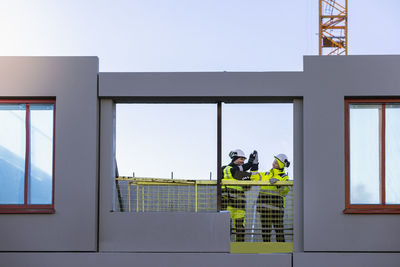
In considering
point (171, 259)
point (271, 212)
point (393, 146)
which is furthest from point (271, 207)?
point (393, 146)

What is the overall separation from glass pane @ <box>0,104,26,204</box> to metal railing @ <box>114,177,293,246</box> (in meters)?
1.47

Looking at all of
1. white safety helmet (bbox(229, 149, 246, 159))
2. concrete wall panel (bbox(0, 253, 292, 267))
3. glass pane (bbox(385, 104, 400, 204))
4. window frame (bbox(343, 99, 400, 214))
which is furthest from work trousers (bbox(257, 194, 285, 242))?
glass pane (bbox(385, 104, 400, 204))

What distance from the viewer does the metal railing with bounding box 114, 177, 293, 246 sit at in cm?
892

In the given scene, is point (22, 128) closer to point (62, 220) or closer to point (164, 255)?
point (62, 220)

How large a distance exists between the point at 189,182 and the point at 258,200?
1210 millimetres

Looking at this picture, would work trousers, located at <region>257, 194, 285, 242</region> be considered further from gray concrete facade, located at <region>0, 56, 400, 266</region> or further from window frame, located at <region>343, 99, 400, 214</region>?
window frame, located at <region>343, 99, 400, 214</region>

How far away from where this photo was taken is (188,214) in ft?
27.6

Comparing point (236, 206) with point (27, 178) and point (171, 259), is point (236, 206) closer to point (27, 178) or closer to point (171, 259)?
point (171, 259)

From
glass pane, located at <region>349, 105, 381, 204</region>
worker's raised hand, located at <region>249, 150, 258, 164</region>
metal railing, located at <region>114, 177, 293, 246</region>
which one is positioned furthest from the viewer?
worker's raised hand, located at <region>249, 150, 258, 164</region>

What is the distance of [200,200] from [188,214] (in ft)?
2.04

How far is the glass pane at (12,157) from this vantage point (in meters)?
8.49

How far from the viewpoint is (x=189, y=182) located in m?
8.90

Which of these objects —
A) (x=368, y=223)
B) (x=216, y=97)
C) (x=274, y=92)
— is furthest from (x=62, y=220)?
(x=368, y=223)

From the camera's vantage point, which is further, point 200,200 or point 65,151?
point 200,200
